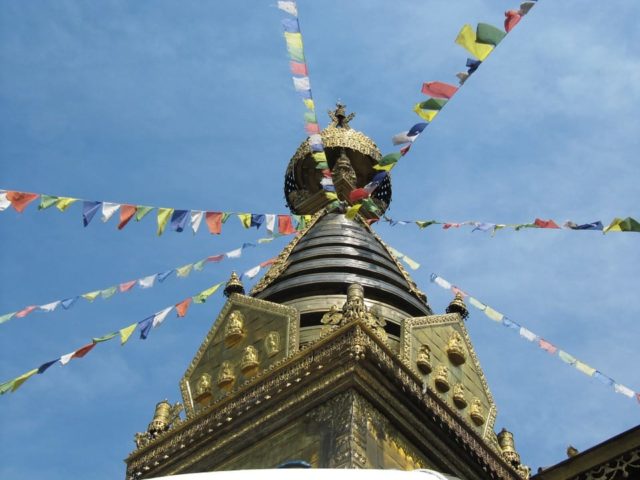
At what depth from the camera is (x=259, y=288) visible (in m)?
26.9

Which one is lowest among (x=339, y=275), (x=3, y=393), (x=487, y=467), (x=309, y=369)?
(x=487, y=467)

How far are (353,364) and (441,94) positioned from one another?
185 inches

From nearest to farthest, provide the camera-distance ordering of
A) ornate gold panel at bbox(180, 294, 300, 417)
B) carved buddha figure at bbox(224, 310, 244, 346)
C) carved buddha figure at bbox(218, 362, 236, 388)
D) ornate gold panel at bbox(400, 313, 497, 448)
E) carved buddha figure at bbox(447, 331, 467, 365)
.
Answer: ornate gold panel at bbox(400, 313, 497, 448), ornate gold panel at bbox(180, 294, 300, 417), carved buddha figure at bbox(218, 362, 236, 388), carved buddha figure at bbox(447, 331, 467, 365), carved buddha figure at bbox(224, 310, 244, 346)

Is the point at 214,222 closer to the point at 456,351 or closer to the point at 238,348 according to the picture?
the point at 238,348

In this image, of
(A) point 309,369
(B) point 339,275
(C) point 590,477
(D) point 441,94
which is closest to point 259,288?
(B) point 339,275

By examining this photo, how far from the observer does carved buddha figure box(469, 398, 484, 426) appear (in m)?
23.2

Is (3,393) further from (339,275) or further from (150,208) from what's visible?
(339,275)

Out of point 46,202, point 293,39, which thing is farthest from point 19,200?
point 293,39

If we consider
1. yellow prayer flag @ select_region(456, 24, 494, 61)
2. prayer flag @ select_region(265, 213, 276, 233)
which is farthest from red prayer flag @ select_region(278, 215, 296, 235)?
yellow prayer flag @ select_region(456, 24, 494, 61)

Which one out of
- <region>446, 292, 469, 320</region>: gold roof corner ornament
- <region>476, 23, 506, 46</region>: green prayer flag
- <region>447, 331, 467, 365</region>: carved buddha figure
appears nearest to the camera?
<region>476, 23, 506, 46</region>: green prayer flag

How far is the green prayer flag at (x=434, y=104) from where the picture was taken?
70.5ft

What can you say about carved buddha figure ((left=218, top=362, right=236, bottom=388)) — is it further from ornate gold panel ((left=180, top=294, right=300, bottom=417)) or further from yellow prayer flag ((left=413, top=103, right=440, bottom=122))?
yellow prayer flag ((left=413, top=103, right=440, bottom=122))

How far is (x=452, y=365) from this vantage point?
23984 millimetres

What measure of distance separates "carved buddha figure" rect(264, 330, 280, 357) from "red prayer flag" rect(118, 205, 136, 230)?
387 centimetres
